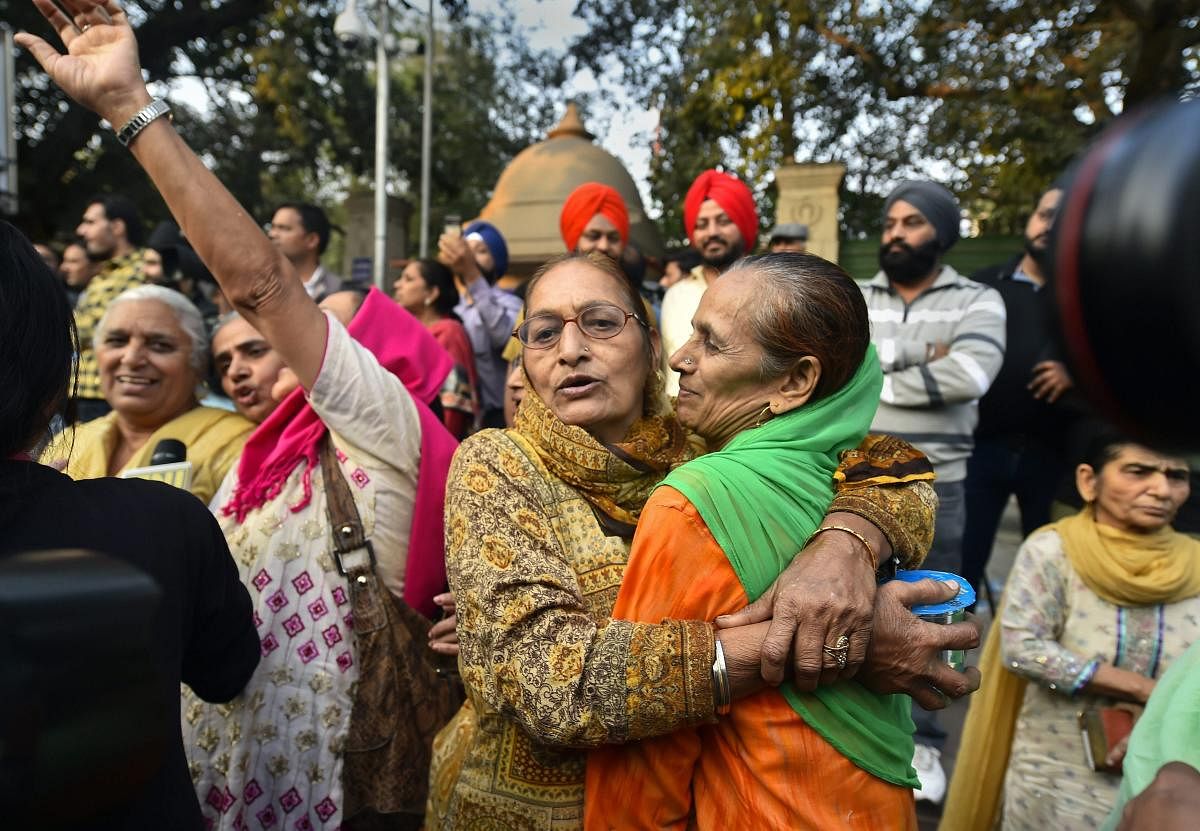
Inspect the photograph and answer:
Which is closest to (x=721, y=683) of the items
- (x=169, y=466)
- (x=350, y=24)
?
(x=169, y=466)

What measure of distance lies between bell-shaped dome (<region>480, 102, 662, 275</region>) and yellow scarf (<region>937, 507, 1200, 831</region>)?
8367mm

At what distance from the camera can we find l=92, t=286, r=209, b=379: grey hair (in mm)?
2816

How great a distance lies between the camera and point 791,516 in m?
1.45

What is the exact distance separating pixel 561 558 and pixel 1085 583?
1889 millimetres

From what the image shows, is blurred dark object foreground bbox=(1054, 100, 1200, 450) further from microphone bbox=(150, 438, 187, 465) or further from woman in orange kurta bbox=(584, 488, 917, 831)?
microphone bbox=(150, 438, 187, 465)

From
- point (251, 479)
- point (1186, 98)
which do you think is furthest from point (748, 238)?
point (1186, 98)

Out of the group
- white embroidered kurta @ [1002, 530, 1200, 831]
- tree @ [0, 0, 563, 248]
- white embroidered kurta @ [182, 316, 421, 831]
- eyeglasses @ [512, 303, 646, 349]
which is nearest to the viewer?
eyeglasses @ [512, 303, 646, 349]

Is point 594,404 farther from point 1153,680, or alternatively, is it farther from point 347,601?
point 1153,680

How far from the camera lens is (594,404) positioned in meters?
1.85

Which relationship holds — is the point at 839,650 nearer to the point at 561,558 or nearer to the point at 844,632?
the point at 844,632

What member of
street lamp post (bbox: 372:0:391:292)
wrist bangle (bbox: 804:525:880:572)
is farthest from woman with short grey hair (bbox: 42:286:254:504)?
street lamp post (bbox: 372:0:391:292)

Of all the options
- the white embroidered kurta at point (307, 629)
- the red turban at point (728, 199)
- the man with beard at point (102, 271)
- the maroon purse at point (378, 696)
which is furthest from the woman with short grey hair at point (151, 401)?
the red turban at point (728, 199)

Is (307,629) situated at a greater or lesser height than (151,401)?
lesser

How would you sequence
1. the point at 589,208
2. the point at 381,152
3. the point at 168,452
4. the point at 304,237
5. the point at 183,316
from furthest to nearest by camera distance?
the point at 381,152 → the point at 304,237 → the point at 589,208 → the point at 183,316 → the point at 168,452
